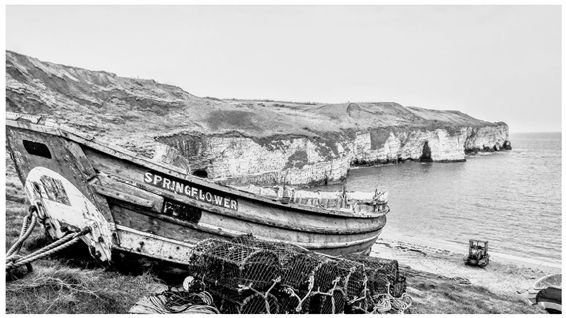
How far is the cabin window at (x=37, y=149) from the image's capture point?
6.61 m

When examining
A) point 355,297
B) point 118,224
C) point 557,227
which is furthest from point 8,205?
point 557,227

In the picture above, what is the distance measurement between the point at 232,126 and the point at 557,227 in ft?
132

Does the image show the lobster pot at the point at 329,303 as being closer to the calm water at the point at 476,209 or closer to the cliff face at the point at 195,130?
the calm water at the point at 476,209

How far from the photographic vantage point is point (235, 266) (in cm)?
585

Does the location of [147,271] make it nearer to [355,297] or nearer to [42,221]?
[42,221]

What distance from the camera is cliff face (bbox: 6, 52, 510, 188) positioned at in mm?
35031

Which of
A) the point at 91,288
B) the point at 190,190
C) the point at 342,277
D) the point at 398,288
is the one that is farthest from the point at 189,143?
the point at 342,277

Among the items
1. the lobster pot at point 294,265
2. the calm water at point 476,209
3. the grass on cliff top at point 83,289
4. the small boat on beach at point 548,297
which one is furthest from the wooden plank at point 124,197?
the calm water at point 476,209

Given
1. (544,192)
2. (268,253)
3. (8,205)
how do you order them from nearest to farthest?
(268,253)
(8,205)
(544,192)

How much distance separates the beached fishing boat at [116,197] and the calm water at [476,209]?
59.2ft

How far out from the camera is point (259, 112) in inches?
2657

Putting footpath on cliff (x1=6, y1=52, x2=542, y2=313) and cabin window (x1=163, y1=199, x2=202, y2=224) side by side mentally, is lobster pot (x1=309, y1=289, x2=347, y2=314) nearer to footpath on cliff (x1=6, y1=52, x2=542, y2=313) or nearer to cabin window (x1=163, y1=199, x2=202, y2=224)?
footpath on cliff (x1=6, y1=52, x2=542, y2=313)

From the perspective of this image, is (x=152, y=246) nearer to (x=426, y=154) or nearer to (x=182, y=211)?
(x=182, y=211)

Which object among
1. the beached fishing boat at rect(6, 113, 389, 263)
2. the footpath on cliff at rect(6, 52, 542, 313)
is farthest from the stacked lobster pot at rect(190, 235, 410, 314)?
the footpath on cliff at rect(6, 52, 542, 313)
